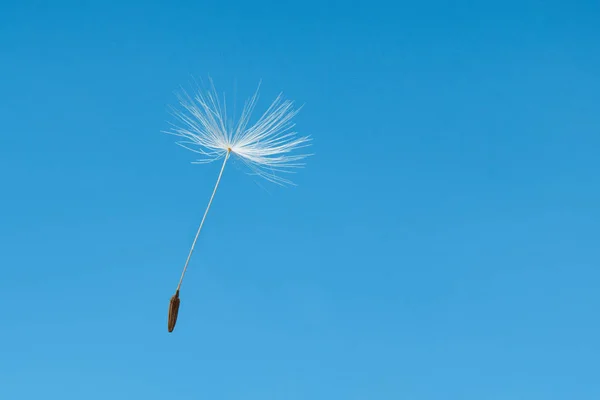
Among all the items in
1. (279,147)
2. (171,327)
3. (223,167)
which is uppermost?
(279,147)

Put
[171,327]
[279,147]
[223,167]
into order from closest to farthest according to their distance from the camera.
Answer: [171,327]
[223,167]
[279,147]

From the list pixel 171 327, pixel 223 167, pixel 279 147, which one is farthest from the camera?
pixel 279 147

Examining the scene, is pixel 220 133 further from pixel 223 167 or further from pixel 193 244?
pixel 193 244

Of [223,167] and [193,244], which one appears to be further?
[223,167]

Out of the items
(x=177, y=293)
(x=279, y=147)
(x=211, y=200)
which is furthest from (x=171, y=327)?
(x=279, y=147)

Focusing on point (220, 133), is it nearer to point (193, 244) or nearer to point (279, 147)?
point (279, 147)

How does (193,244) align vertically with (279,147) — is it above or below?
below

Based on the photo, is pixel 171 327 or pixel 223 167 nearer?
pixel 171 327

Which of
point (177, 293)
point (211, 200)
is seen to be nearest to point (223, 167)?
point (211, 200)


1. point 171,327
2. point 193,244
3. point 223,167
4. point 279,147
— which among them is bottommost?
point 171,327
